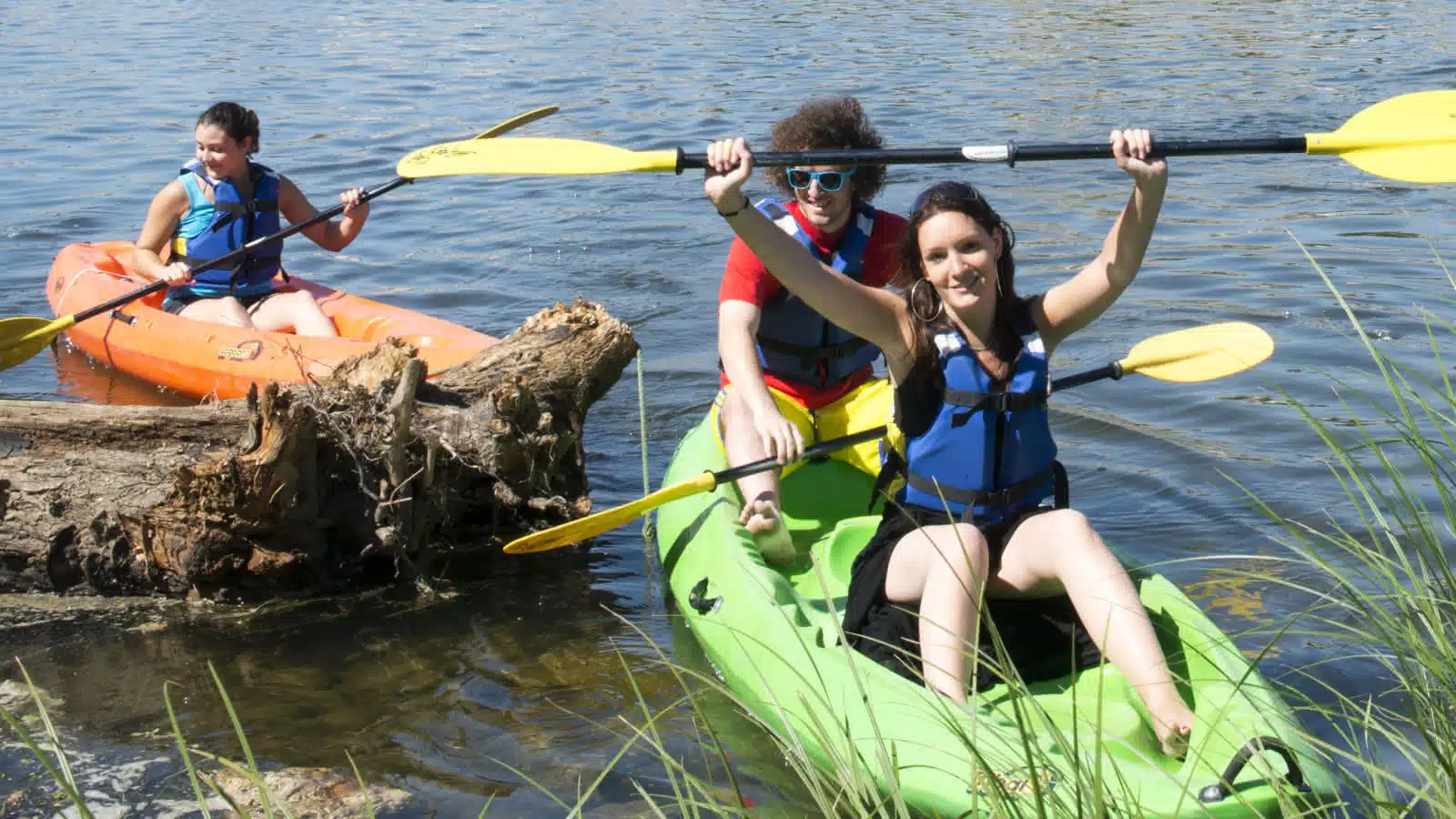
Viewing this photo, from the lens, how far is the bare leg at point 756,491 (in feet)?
12.7

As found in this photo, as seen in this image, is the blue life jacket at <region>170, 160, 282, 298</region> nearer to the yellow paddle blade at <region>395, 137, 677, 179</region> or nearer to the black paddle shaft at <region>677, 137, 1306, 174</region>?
the yellow paddle blade at <region>395, 137, 677, 179</region>

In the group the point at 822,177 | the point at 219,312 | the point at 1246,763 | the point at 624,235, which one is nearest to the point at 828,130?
the point at 822,177

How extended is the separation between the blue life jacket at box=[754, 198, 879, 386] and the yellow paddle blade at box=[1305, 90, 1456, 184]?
122 centimetres

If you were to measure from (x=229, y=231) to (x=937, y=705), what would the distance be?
4.31 m

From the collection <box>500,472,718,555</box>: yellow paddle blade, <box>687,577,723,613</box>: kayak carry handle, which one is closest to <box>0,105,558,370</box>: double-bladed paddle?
<box>500,472,718,555</box>: yellow paddle blade

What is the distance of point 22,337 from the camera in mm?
5340

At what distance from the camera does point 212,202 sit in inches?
237

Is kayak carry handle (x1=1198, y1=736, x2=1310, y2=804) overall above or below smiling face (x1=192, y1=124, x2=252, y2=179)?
below

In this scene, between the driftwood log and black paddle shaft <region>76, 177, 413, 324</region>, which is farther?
black paddle shaft <region>76, 177, 413, 324</region>

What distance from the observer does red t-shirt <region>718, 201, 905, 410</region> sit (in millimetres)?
4023

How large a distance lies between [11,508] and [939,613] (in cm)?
255

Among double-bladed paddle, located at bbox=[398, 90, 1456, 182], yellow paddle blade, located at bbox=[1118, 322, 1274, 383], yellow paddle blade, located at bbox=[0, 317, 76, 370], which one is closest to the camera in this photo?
double-bladed paddle, located at bbox=[398, 90, 1456, 182]

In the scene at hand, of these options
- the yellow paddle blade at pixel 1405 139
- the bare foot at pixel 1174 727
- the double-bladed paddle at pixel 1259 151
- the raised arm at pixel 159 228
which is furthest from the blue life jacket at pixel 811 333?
the raised arm at pixel 159 228

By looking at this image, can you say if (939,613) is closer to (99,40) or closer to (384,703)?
(384,703)
